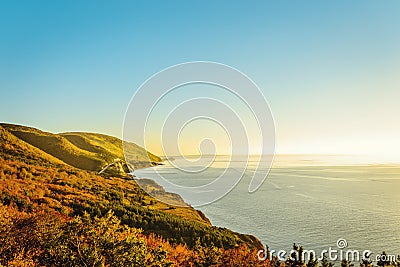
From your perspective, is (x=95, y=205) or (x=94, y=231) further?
(x=95, y=205)

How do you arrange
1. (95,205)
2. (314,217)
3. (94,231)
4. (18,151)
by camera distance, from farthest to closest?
(18,151), (314,217), (95,205), (94,231)

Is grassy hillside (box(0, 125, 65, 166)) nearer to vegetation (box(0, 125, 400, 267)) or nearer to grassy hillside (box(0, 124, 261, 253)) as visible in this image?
vegetation (box(0, 125, 400, 267))

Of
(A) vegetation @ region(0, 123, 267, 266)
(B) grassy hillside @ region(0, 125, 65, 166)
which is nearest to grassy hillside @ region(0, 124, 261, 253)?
(A) vegetation @ region(0, 123, 267, 266)

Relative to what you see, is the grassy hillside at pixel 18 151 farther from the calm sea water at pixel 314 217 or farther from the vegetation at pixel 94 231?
the calm sea water at pixel 314 217

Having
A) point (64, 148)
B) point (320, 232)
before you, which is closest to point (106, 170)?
point (64, 148)

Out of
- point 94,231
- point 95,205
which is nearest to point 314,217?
point 95,205

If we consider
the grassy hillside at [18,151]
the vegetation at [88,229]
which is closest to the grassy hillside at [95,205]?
the vegetation at [88,229]

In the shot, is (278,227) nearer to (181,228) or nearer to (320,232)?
(320,232)

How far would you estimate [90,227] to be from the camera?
11922mm

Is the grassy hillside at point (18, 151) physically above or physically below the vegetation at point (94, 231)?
above

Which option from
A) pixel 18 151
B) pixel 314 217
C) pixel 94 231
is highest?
pixel 18 151

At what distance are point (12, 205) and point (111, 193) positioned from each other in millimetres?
17476

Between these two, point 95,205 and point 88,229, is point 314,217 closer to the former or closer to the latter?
point 95,205

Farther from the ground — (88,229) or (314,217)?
(88,229)
